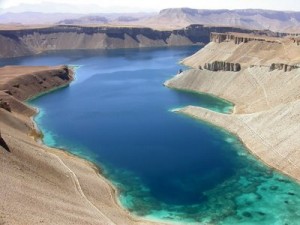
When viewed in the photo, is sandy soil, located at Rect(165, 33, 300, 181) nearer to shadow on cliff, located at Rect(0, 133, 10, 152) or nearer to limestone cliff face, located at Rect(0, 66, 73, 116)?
limestone cliff face, located at Rect(0, 66, 73, 116)

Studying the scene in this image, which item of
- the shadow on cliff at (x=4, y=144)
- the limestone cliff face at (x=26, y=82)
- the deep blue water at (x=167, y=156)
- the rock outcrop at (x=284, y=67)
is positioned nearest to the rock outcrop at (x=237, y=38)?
the rock outcrop at (x=284, y=67)

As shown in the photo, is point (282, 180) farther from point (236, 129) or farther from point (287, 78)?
point (287, 78)

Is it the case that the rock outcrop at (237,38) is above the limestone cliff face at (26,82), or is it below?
above

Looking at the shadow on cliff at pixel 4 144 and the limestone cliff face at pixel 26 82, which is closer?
the shadow on cliff at pixel 4 144

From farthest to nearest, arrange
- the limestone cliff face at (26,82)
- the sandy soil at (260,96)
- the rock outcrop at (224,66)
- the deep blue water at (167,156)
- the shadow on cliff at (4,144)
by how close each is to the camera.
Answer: the rock outcrop at (224,66)
the limestone cliff face at (26,82)
the sandy soil at (260,96)
the shadow on cliff at (4,144)
the deep blue water at (167,156)

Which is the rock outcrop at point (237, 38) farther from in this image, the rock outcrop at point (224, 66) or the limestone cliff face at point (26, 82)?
the limestone cliff face at point (26, 82)

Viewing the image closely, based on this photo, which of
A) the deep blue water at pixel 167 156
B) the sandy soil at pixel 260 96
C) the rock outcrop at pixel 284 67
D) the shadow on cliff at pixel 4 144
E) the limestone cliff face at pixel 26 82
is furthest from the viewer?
the limestone cliff face at pixel 26 82

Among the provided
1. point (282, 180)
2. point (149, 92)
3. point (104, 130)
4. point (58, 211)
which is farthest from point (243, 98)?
point (58, 211)
